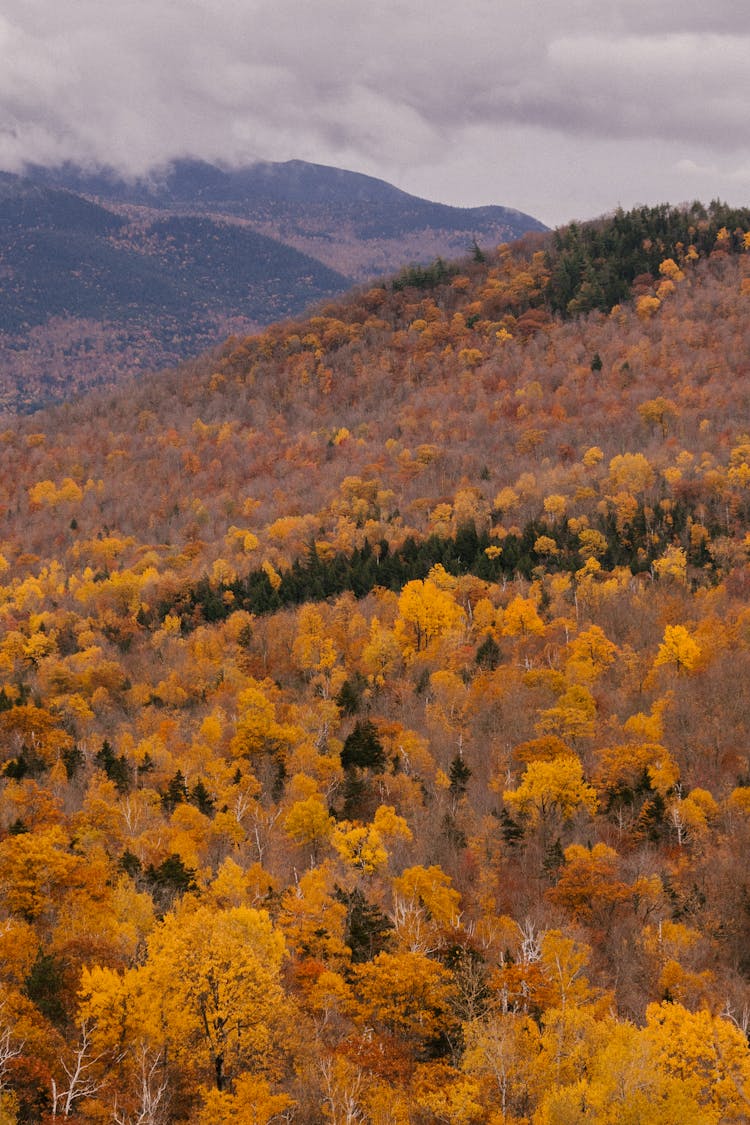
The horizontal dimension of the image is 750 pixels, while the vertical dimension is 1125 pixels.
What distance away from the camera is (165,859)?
57781mm

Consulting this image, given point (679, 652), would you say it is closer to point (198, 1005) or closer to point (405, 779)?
point (405, 779)

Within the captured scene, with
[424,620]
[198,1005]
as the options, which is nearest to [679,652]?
[424,620]

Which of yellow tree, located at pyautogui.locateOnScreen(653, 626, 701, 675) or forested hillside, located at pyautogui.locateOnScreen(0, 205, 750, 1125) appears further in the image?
yellow tree, located at pyautogui.locateOnScreen(653, 626, 701, 675)

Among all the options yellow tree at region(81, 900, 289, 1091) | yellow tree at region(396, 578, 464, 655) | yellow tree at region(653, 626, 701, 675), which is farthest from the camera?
yellow tree at region(396, 578, 464, 655)

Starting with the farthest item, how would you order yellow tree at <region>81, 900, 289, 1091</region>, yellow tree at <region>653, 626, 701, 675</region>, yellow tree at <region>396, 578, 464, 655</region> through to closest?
1. yellow tree at <region>396, 578, 464, 655</region>
2. yellow tree at <region>653, 626, 701, 675</region>
3. yellow tree at <region>81, 900, 289, 1091</region>

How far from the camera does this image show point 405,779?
77750 millimetres

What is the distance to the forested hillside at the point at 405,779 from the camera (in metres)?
35.9

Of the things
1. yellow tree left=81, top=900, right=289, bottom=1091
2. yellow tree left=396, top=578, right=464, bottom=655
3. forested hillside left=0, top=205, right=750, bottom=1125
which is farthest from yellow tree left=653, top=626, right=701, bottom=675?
yellow tree left=81, top=900, right=289, bottom=1091

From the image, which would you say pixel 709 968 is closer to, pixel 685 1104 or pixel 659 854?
pixel 659 854

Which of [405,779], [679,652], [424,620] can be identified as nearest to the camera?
[405,779]

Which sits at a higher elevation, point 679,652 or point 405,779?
point 679,652

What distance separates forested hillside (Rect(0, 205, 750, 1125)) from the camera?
3588 cm

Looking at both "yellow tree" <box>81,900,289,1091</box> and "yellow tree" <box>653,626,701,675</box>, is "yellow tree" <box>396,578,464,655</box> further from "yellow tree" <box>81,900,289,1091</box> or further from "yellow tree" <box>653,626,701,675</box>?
"yellow tree" <box>81,900,289,1091</box>

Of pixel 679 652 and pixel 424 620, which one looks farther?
pixel 424 620
